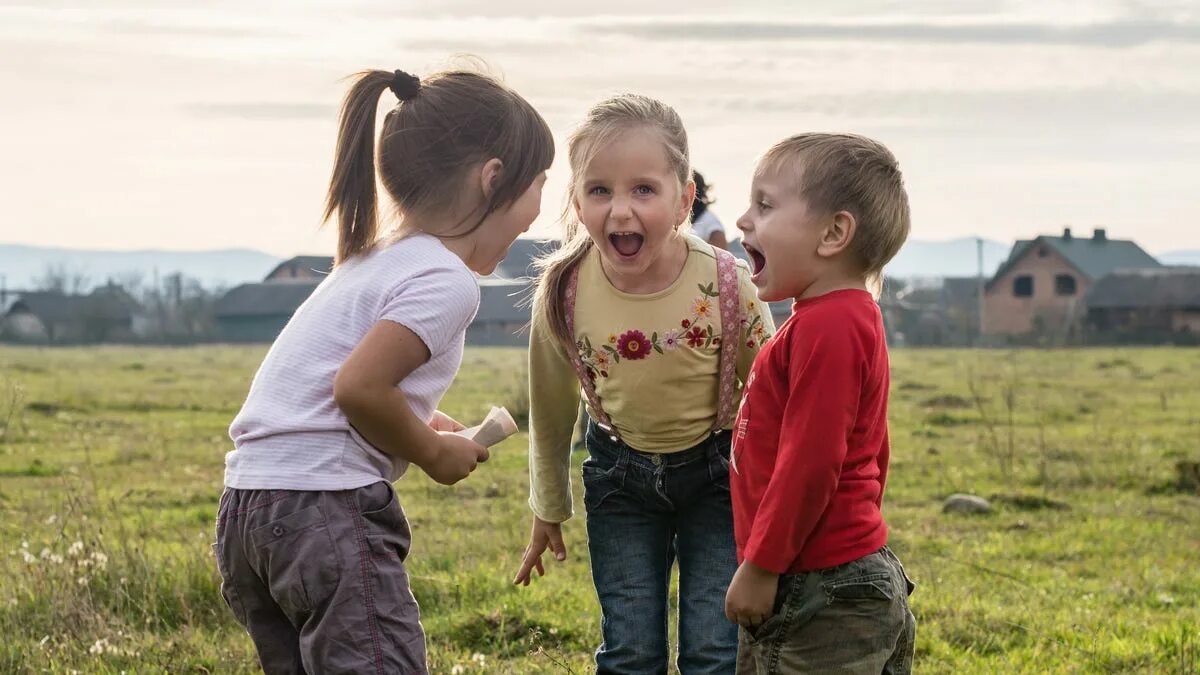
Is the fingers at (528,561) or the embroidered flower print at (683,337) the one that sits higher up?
the embroidered flower print at (683,337)

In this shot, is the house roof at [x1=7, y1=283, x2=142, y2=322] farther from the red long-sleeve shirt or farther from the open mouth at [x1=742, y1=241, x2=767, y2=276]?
the red long-sleeve shirt

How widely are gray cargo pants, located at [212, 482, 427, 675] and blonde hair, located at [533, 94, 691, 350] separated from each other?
3.07 ft

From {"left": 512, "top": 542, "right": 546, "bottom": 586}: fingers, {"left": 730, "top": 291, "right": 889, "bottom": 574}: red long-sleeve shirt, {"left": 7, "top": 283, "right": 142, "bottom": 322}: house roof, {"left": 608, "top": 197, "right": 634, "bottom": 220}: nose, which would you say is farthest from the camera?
{"left": 7, "top": 283, "right": 142, "bottom": 322}: house roof

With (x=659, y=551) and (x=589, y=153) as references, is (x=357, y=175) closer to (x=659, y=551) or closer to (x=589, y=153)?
(x=589, y=153)

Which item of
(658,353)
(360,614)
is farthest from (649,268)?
(360,614)

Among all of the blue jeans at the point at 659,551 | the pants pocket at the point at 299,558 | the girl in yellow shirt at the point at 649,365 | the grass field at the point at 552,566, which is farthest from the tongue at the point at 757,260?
the grass field at the point at 552,566

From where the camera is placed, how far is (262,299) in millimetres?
72125

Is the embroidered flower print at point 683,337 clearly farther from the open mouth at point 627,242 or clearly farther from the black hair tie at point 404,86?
the black hair tie at point 404,86

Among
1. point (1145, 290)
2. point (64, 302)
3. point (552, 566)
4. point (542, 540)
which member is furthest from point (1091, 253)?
point (542, 540)

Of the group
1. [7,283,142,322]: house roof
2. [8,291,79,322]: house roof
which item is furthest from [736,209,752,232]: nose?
[8,291,79,322]: house roof

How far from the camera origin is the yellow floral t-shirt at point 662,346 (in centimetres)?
353

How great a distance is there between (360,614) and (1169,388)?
20.4m

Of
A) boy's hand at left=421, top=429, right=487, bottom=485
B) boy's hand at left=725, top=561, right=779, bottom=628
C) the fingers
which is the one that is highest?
boy's hand at left=421, top=429, right=487, bottom=485

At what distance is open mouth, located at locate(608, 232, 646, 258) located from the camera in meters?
3.44
